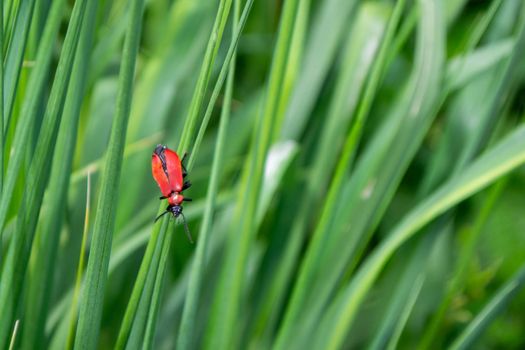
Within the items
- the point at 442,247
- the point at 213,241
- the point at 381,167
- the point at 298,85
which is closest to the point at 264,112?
the point at 381,167

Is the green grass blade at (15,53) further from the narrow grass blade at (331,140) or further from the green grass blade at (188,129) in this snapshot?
the narrow grass blade at (331,140)

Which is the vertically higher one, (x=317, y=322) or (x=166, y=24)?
(x=166, y=24)

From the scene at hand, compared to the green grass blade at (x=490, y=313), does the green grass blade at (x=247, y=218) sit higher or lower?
higher

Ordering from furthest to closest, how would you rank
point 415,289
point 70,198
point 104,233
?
point 70,198, point 415,289, point 104,233

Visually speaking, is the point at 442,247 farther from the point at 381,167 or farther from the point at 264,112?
the point at 264,112

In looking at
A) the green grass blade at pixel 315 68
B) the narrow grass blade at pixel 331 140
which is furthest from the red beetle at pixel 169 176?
the green grass blade at pixel 315 68

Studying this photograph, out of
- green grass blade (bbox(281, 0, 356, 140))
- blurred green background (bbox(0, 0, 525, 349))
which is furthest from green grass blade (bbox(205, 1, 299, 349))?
green grass blade (bbox(281, 0, 356, 140))

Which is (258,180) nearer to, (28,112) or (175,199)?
(175,199)
